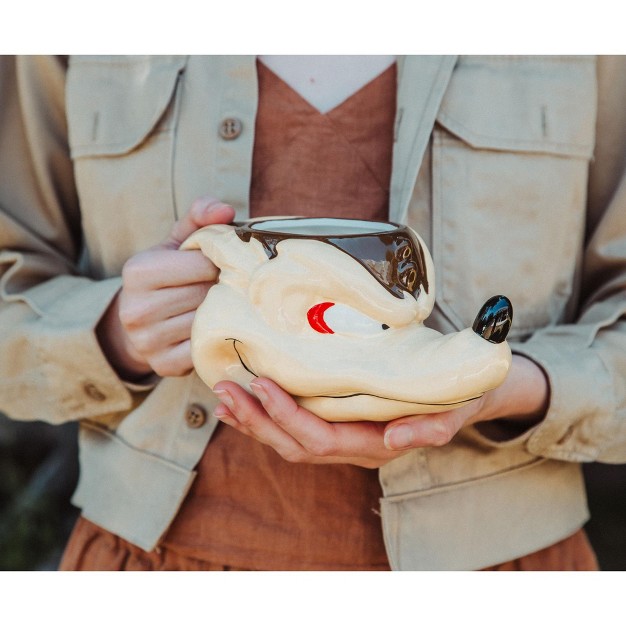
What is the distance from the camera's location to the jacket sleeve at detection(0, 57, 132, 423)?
1.45 meters

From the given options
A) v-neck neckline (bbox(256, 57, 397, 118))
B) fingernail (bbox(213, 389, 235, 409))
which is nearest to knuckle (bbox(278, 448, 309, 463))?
fingernail (bbox(213, 389, 235, 409))

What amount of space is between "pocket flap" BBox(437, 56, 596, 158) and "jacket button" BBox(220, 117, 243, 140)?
368mm

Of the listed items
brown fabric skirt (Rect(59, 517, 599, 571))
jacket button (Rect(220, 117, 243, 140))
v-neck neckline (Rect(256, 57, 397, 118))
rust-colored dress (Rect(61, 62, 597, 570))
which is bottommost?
brown fabric skirt (Rect(59, 517, 599, 571))

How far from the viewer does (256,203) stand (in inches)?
56.9

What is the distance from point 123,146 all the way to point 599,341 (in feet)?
3.10

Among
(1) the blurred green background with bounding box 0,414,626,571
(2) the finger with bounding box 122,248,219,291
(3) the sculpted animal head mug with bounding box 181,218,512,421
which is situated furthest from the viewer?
(1) the blurred green background with bounding box 0,414,626,571

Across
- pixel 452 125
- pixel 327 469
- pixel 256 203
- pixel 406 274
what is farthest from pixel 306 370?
pixel 452 125

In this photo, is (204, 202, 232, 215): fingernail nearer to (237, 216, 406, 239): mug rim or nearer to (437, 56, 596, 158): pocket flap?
(237, 216, 406, 239): mug rim

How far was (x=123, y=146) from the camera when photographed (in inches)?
58.3

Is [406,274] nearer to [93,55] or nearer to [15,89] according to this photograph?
[93,55]

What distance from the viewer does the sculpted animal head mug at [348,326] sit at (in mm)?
1072

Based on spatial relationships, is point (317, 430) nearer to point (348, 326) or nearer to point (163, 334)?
point (348, 326)

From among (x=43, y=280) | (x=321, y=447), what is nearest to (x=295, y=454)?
(x=321, y=447)

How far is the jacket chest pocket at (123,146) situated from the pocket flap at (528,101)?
1.70 feet
